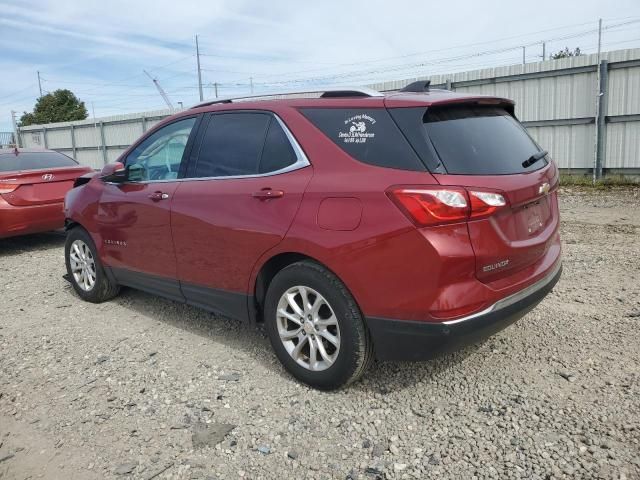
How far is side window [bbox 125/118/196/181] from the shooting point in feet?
13.8

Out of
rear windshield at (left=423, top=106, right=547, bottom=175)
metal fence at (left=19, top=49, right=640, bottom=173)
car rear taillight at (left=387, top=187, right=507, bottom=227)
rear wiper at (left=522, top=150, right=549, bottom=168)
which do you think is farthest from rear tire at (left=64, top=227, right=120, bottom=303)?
metal fence at (left=19, top=49, right=640, bottom=173)

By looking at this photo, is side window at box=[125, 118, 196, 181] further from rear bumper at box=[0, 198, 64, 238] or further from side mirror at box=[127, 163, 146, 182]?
rear bumper at box=[0, 198, 64, 238]

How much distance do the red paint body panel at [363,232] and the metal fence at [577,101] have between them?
8.70m

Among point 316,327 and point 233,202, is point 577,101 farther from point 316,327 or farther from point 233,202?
point 316,327

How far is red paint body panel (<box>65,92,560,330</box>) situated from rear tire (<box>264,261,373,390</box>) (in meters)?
0.10

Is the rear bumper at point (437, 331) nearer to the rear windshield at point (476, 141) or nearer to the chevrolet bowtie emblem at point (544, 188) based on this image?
the chevrolet bowtie emblem at point (544, 188)

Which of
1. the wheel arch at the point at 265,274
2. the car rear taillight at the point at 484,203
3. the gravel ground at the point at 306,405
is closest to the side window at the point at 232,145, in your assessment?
the wheel arch at the point at 265,274

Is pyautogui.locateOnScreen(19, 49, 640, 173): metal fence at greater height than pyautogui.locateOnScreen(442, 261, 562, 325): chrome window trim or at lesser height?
greater

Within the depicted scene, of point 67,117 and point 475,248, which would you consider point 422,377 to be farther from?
point 67,117

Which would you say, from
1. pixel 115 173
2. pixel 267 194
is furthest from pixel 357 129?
pixel 115 173

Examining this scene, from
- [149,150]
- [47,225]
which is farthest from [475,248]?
[47,225]

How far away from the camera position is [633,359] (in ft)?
11.2

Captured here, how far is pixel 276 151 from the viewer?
343 cm

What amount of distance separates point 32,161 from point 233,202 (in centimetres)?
595
